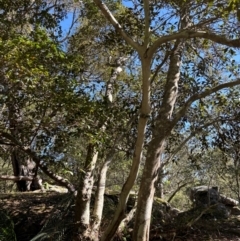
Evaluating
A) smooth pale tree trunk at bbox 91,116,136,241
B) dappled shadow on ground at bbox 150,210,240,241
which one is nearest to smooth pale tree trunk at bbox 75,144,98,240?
smooth pale tree trunk at bbox 91,116,136,241

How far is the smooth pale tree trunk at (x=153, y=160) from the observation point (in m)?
5.66

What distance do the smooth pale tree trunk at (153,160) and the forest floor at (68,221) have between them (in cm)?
146

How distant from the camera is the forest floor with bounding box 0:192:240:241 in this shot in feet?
24.4

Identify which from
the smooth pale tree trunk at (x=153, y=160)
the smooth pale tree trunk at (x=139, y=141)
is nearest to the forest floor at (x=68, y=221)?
the smooth pale tree trunk at (x=153, y=160)

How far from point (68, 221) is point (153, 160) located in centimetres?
250

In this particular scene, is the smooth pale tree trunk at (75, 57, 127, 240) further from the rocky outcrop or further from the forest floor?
the rocky outcrop

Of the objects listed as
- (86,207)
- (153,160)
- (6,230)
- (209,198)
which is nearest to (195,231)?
(86,207)

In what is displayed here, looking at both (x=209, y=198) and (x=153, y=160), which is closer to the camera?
(x=153, y=160)

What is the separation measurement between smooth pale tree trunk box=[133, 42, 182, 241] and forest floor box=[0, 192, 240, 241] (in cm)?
146

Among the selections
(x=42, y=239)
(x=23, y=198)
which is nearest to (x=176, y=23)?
(x=42, y=239)

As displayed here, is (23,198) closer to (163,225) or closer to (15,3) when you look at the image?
(163,225)

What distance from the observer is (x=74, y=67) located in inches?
215

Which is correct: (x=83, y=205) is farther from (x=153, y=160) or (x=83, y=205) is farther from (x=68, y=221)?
(x=153, y=160)

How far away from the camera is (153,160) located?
596 centimetres
